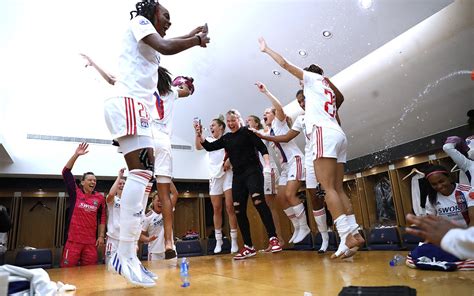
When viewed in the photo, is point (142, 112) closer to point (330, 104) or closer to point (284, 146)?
point (330, 104)

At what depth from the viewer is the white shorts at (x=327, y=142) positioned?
2.41 meters

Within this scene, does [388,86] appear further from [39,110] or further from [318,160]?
[39,110]

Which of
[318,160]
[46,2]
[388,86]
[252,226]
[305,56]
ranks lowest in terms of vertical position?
[252,226]

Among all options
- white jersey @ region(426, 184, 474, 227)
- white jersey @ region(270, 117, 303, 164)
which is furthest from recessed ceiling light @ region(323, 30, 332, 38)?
white jersey @ region(426, 184, 474, 227)

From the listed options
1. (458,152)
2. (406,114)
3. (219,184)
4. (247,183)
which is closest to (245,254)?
(247,183)

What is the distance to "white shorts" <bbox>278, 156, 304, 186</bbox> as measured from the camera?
383 centimetres

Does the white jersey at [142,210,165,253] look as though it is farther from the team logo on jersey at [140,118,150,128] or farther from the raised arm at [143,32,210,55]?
the raised arm at [143,32,210,55]

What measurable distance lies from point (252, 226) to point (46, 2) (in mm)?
7207

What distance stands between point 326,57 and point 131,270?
197 inches

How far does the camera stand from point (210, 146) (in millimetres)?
3650

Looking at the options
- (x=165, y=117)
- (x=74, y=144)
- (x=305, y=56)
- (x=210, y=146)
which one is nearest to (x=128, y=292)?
(x=165, y=117)

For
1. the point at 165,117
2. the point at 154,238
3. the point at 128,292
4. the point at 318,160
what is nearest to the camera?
the point at 128,292

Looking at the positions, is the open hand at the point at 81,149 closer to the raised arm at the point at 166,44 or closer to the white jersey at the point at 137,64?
the white jersey at the point at 137,64

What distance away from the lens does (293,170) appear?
389 centimetres
